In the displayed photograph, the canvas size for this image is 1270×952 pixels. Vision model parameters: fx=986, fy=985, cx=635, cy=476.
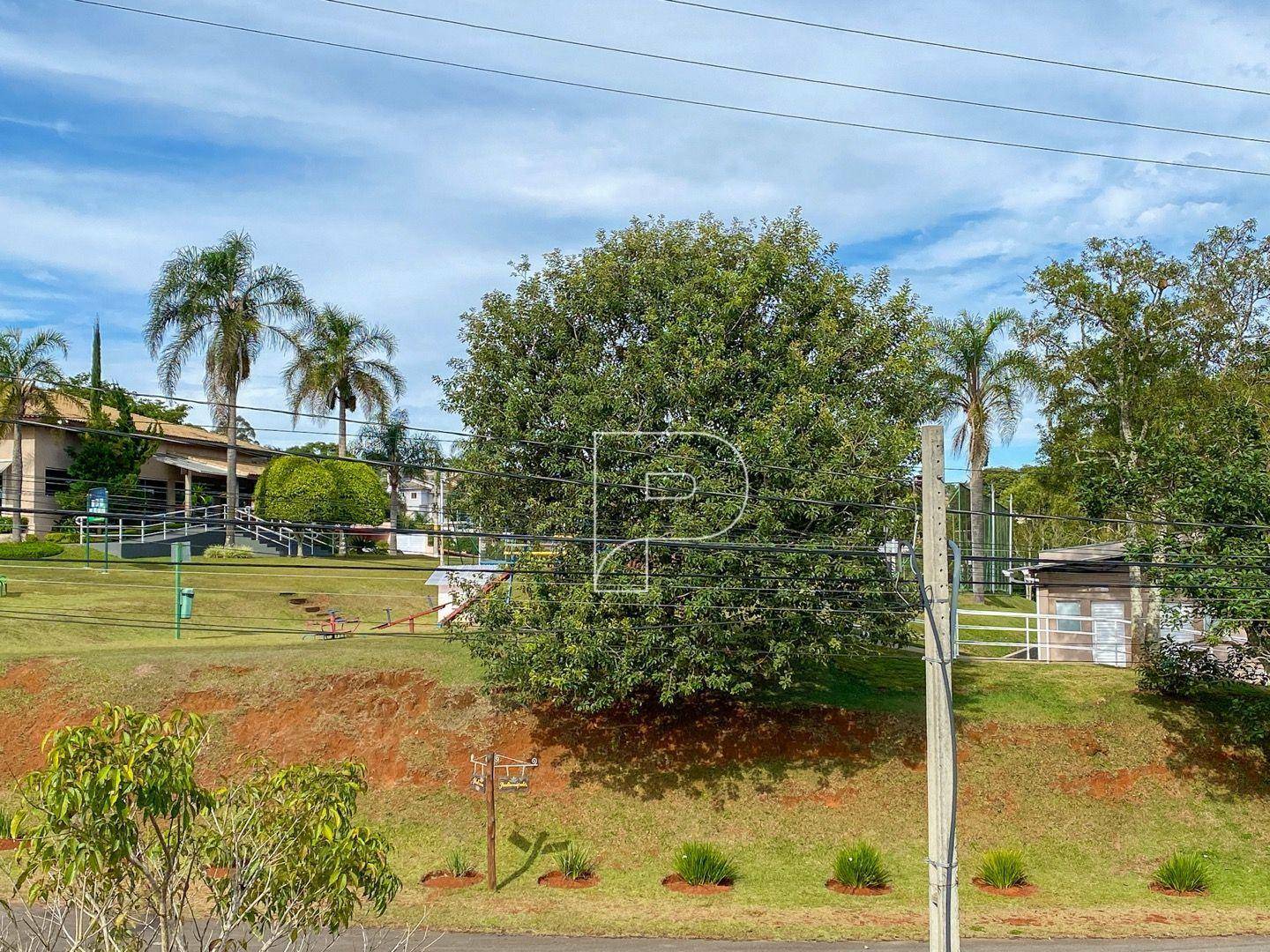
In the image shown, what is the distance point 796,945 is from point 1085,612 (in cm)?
1651

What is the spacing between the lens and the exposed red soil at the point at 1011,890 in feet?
57.1

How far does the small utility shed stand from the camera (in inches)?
1044

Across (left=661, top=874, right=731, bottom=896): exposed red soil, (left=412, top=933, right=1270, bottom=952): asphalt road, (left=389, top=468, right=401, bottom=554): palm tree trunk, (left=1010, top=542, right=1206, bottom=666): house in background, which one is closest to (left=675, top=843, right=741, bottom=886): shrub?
(left=661, top=874, right=731, bottom=896): exposed red soil

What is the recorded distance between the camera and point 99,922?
688 centimetres

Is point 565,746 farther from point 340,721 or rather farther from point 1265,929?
point 1265,929

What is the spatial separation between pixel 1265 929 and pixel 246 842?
642 inches

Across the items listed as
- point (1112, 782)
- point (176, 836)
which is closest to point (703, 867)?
point (1112, 782)

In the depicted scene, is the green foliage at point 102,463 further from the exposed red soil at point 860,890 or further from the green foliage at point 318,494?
the exposed red soil at point 860,890

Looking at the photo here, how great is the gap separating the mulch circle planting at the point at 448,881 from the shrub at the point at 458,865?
0.15ft

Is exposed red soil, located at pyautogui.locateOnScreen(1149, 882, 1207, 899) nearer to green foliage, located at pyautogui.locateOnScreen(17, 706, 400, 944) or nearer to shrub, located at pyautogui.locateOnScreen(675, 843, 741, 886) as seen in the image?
shrub, located at pyautogui.locateOnScreen(675, 843, 741, 886)

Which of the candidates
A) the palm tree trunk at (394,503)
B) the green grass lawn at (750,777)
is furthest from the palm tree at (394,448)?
the green grass lawn at (750,777)

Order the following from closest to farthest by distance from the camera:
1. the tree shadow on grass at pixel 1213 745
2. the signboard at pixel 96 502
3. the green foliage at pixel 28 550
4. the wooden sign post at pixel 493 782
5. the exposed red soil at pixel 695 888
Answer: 1. the wooden sign post at pixel 493 782
2. the exposed red soil at pixel 695 888
3. the tree shadow on grass at pixel 1213 745
4. the green foliage at pixel 28 550
5. the signboard at pixel 96 502

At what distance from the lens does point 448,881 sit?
17562 mm

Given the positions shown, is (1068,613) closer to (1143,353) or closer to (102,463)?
(1143,353)
